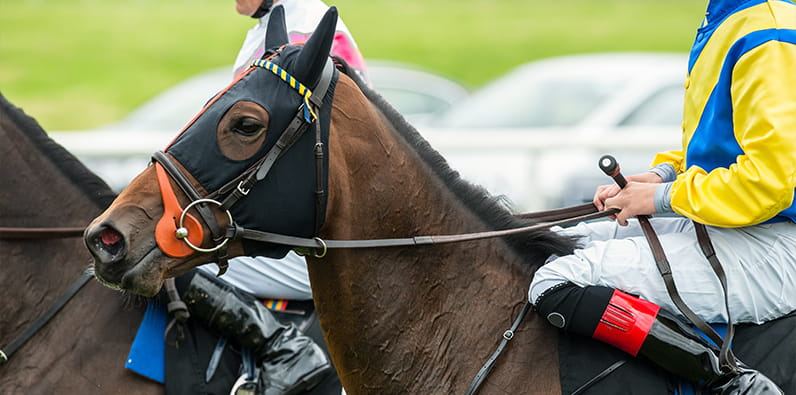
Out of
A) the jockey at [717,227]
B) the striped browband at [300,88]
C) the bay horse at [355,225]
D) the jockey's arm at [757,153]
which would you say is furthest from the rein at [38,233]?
the jockey's arm at [757,153]

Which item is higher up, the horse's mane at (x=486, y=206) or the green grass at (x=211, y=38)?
the horse's mane at (x=486, y=206)

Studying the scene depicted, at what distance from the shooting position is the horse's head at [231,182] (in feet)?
9.38

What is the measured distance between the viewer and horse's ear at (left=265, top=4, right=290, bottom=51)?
323cm

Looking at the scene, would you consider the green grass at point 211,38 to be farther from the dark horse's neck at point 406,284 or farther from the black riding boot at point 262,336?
the dark horse's neck at point 406,284

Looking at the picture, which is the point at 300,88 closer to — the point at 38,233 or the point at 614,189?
the point at 614,189

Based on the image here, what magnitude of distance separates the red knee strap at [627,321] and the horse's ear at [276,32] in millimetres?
1392

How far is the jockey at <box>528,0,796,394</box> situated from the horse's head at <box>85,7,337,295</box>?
2.89ft

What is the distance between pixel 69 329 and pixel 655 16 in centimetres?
Answer: 2551

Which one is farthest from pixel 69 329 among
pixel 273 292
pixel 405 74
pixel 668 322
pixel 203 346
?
pixel 405 74

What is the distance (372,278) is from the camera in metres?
3.17

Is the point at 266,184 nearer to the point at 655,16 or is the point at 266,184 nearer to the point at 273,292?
the point at 273,292

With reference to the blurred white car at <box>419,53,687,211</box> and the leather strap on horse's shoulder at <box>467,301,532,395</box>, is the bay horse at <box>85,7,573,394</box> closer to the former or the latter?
the leather strap on horse's shoulder at <box>467,301,532,395</box>

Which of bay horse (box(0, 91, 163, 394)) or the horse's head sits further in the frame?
bay horse (box(0, 91, 163, 394))

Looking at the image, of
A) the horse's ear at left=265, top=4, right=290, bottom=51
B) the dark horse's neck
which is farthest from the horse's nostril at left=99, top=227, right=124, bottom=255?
the horse's ear at left=265, top=4, right=290, bottom=51
